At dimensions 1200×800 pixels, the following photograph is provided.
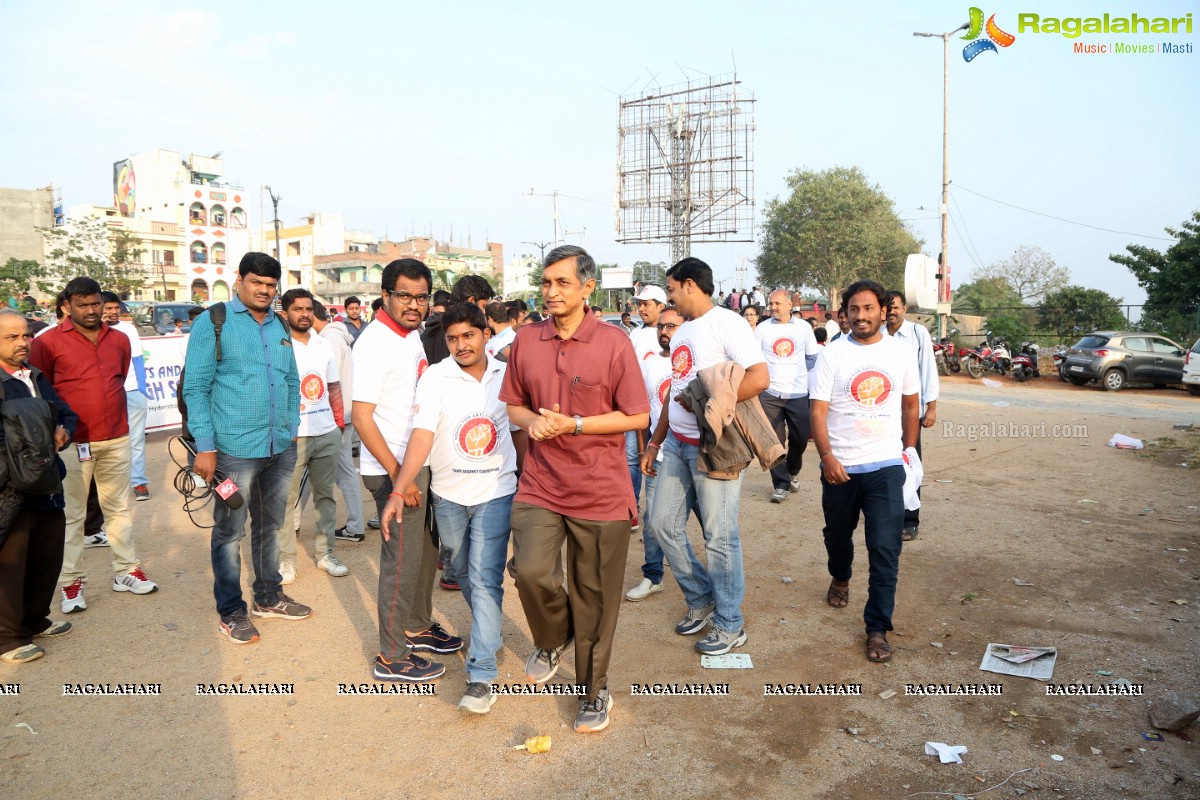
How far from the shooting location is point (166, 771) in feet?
10.5

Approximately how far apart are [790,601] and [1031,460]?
606cm

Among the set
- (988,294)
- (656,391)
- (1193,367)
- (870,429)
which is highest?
(988,294)

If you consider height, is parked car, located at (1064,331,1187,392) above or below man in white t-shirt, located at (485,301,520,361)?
below

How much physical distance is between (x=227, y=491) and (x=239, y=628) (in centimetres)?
83

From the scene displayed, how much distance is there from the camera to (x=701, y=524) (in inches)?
165

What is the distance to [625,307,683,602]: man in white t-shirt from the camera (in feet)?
17.0

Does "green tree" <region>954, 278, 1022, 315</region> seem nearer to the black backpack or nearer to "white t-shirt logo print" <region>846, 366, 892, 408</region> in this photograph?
"white t-shirt logo print" <region>846, 366, 892, 408</region>

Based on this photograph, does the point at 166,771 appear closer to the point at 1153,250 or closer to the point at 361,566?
the point at 361,566

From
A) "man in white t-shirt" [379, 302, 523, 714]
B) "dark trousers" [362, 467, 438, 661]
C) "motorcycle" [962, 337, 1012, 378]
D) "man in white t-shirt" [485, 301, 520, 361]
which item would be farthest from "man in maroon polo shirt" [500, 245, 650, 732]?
"motorcycle" [962, 337, 1012, 378]

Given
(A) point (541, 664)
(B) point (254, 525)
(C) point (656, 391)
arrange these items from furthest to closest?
(C) point (656, 391)
(B) point (254, 525)
(A) point (541, 664)

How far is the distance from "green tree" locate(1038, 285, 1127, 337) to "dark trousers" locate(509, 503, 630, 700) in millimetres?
26621

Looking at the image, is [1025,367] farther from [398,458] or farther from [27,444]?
[27,444]

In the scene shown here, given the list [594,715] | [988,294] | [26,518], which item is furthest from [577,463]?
[988,294]

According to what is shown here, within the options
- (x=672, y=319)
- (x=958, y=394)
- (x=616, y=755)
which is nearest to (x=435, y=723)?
(x=616, y=755)
